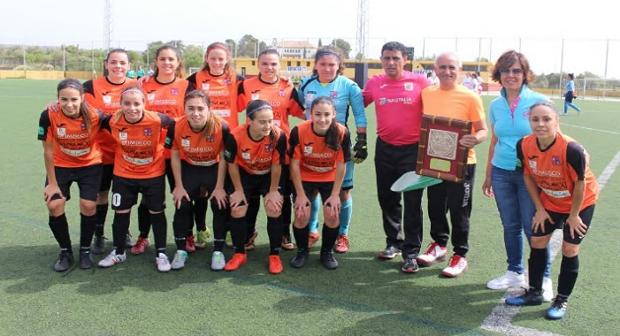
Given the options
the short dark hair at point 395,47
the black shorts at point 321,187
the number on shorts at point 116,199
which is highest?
the short dark hair at point 395,47

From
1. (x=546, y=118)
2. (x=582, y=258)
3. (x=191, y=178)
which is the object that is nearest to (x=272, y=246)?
(x=191, y=178)

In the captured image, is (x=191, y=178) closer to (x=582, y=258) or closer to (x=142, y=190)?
(x=142, y=190)

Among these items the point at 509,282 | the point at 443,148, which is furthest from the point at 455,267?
the point at 443,148

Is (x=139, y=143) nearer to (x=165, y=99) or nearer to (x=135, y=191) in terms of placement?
(x=135, y=191)

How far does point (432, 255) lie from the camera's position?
4.76 metres

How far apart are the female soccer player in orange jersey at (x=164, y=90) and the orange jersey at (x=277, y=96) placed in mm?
554

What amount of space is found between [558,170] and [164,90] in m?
3.25

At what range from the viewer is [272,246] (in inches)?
183

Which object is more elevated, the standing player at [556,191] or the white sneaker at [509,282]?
the standing player at [556,191]

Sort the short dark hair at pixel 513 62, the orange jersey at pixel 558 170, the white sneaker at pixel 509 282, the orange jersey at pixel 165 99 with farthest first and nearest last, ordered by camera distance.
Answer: the orange jersey at pixel 165 99
the white sneaker at pixel 509 282
the short dark hair at pixel 513 62
the orange jersey at pixel 558 170

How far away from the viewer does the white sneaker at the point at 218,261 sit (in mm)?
4516

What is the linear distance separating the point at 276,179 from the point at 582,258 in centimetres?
276

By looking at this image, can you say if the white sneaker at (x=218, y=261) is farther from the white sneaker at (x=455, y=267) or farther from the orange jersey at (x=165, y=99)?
the white sneaker at (x=455, y=267)

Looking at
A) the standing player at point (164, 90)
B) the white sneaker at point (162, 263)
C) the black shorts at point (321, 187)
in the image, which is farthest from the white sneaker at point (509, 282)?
the standing player at point (164, 90)
